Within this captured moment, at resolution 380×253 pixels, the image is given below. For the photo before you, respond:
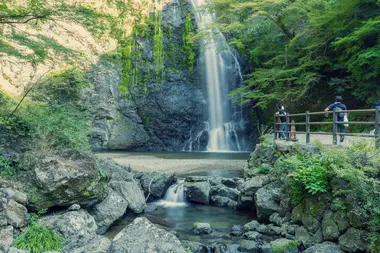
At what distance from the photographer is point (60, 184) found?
21.8 ft

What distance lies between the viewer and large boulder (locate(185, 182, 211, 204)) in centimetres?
948

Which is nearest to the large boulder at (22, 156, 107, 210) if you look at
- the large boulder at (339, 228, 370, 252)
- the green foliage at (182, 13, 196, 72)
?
Result: the large boulder at (339, 228, 370, 252)

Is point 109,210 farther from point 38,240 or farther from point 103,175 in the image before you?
point 38,240

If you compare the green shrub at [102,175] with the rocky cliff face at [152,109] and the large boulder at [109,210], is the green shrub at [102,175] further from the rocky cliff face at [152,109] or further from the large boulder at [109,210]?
the rocky cliff face at [152,109]

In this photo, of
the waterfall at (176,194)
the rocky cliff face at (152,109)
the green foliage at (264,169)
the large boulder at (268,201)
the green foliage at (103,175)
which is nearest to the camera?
the large boulder at (268,201)

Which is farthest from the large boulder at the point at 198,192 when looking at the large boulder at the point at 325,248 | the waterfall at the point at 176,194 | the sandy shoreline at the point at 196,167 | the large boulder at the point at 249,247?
the large boulder at the point at 325,248

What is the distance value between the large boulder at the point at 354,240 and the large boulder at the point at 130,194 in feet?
17.4

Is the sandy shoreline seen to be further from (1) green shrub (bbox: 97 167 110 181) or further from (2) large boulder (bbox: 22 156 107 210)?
(2) large boulder (bbox: 22 156 107 210)

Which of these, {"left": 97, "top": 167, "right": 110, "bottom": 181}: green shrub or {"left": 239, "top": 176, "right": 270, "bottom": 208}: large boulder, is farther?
{"left": 239, "top": 176, "right": 270, "bottom": 208}: large boulder

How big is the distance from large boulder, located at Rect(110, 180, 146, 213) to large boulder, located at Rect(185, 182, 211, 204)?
5.39 feet

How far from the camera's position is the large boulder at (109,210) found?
7.21 m

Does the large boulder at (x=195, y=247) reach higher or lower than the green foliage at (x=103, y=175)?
lower

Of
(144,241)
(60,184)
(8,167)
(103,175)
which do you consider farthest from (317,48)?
(8,167)

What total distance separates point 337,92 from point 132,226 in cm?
1477
